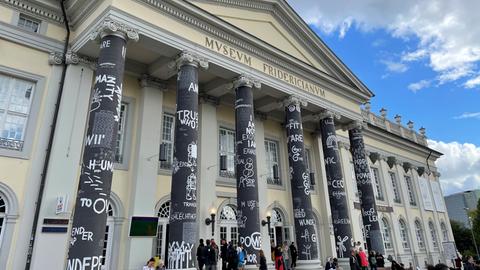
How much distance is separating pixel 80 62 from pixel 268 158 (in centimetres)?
1027

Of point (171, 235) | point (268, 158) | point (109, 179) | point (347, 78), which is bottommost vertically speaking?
point (171, 235)

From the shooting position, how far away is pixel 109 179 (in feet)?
30.5

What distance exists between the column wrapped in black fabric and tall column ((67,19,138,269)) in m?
10.7

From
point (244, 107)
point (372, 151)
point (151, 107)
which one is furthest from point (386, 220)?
point (151, 107)

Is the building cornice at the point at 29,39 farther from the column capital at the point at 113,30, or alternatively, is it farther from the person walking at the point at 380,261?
the person walking at the point at 380,261

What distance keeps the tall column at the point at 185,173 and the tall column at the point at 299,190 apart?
5.01 meters

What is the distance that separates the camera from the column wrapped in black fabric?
51.6 ft

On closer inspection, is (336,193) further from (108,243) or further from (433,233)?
(433,233)

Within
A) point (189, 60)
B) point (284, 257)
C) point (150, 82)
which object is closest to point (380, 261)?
point (284, 257)

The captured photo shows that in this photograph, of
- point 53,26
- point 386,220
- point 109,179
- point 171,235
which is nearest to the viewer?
point 109,179

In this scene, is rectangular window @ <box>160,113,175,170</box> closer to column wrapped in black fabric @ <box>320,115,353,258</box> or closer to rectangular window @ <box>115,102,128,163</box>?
rectangular window @ <box>115,102,128,163</box>

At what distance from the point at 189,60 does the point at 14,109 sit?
5.86 metres

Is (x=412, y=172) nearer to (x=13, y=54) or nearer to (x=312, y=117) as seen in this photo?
(x=312, y=117)

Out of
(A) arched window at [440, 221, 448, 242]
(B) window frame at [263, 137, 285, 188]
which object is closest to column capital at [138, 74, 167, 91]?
(B) window frame at [263, 137, 285, 188]
